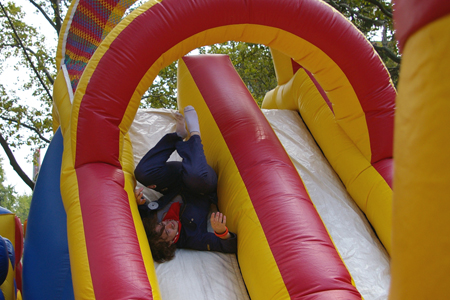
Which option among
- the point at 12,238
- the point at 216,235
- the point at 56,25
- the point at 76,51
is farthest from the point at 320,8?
the point at 56,25

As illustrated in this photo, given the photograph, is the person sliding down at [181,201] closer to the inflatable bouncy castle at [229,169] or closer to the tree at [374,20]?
the inflatable bouncy castle at [229,169]

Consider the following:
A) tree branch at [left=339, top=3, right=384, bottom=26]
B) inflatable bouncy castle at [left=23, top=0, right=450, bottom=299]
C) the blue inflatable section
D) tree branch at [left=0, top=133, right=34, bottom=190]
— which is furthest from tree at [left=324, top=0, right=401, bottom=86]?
tree branch at [left=0, top=133, right=34, bottom=190]

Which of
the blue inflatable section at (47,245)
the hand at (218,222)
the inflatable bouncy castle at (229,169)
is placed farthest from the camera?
the hand at (218,222)

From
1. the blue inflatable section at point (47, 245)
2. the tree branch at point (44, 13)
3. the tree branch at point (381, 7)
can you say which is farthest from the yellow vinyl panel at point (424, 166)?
the tree branch at point (44, 13)

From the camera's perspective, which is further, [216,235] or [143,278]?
[216,235]

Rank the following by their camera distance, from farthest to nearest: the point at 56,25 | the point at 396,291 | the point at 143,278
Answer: the point at 56,25 → the point at 143,278 → the point at 396,291

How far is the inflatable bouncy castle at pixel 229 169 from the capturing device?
1763 mm

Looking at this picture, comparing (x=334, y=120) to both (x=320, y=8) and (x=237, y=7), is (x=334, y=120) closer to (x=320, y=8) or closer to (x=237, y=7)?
(x=320, y=8)

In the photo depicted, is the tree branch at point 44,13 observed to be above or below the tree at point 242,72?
above

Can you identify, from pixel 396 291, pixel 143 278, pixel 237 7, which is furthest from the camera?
pixel 237 7

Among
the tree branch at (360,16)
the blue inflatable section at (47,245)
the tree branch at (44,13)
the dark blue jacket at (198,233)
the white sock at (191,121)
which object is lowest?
the dark blue jacket at (198,233)

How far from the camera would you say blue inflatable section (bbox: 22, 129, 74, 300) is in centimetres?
193

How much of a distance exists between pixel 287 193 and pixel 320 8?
3.91 ft

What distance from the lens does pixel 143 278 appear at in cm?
163
